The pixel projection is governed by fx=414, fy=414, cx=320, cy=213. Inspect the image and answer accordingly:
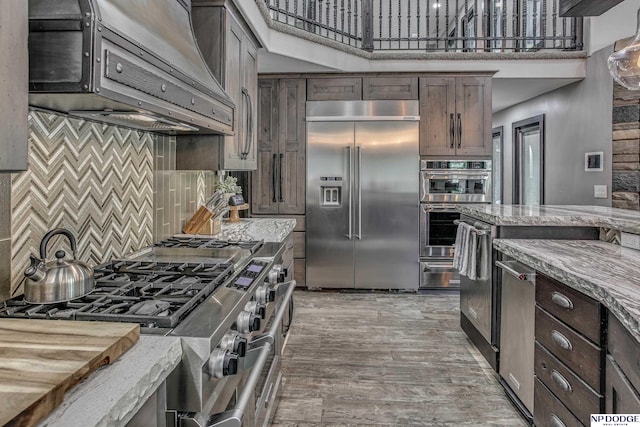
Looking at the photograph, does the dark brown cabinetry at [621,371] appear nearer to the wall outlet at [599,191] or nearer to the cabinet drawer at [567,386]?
the cabinet drawer at [567,386]

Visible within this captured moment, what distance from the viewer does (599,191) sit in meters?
4.46

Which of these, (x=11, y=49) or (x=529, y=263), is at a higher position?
(x=11, y=49)

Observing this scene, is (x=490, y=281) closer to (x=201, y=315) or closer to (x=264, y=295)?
(x=264, y=295)

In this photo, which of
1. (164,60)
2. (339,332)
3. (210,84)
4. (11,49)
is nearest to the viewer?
(11,49)

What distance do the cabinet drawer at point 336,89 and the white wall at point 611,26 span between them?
8.44 feet

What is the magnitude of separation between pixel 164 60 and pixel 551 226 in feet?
7.38

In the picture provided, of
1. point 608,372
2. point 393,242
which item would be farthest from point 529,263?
point 393,242

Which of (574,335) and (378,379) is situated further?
(378,379)

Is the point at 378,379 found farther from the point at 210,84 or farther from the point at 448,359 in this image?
the point at 210,84

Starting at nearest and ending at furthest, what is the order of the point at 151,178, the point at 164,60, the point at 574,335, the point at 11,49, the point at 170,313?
1. the point at 11,49
2. the point at 170,313
3. the point at 164,60
4. the point at 574,335
5. the point at 151,178

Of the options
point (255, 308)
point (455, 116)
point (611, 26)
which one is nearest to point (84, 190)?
point (255, 308)

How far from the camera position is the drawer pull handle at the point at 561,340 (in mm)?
1683

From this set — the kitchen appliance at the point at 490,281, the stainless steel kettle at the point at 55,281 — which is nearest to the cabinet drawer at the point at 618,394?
the kitchen appliance at the point at 490,281

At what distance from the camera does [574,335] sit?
1641 millimetres
